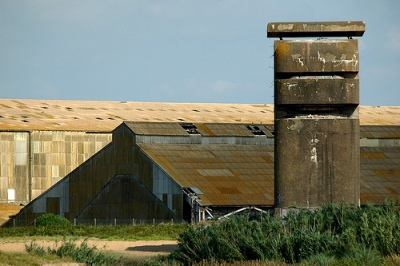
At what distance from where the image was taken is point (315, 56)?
102 feet

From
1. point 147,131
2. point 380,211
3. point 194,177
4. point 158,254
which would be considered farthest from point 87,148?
point 380,211

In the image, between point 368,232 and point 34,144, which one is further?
point 34,144

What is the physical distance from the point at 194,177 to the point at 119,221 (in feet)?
15.8

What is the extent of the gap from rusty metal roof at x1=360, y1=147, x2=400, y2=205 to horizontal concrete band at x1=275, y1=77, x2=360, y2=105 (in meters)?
22.3

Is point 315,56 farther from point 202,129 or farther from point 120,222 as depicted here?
point 202,129

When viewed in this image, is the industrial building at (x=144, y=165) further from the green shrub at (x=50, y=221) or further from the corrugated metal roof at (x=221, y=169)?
the green shrub at (x=50, y=221)

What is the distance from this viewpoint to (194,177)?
54344 mm

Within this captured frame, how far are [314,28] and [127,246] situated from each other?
10.7 meters

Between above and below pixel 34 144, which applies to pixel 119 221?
below

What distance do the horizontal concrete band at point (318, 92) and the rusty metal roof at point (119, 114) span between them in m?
37.5

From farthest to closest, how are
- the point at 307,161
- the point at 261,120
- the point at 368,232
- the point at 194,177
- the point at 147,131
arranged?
the point at 261,120 < the point at 147,131 < the point at 194,177 < the point at 307,161 < the point at 368,232

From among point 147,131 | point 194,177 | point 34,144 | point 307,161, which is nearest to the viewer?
point 307,161

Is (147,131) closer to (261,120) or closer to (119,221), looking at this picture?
(119,221)

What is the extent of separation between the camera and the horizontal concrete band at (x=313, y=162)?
31094 millimetres
